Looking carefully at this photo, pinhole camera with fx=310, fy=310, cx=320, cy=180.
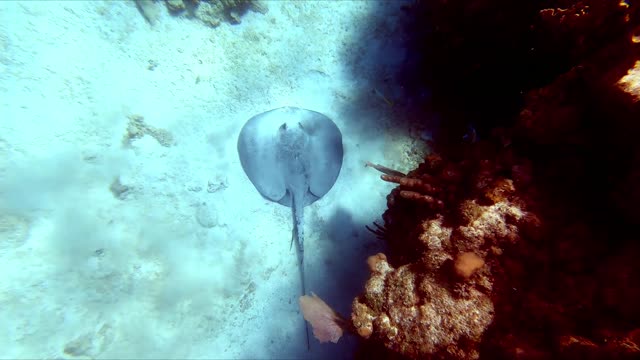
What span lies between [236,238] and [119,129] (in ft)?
8.80

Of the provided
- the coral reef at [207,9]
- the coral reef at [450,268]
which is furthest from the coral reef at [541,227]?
the coral reef at [207,9]

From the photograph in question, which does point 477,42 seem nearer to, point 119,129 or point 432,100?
point 432,100

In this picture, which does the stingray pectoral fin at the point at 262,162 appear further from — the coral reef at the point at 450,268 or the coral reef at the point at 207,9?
the coral reef at the point at 450,268

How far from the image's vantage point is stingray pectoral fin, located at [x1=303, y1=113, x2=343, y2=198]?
5074 millimetres

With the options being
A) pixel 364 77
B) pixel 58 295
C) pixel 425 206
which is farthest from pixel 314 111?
pixel 58 295

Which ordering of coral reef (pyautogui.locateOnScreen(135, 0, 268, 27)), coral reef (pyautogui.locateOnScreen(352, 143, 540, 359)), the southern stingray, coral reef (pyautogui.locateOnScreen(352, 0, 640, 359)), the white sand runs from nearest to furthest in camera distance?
coral reef (pyautogui.locateOnScreen(352, 0, 640, 359)) < coral reef (pyautogui.locateOnScreen(352, 143, 540, 359)) < the white sand < the southern stingray < coral reef (pyautogui.locateOnScreen(135, 0, 268, 27))

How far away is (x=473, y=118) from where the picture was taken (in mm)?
4461

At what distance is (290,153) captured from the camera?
505 centimetres

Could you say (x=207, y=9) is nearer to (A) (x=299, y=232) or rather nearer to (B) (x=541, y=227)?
(A) (x=299, y=232)

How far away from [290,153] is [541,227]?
139 inches

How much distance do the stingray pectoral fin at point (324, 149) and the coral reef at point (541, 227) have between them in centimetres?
190

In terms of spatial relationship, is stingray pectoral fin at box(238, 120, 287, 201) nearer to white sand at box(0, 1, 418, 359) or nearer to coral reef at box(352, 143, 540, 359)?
white sand at box(0, 1, 418, 359)

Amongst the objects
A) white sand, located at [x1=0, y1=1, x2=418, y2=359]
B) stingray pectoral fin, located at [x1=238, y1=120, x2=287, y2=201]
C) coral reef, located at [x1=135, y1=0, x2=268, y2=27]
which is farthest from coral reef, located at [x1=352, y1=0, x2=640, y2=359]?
coral reef, located at [x1=135, y1=0, x2=268, y2=27]

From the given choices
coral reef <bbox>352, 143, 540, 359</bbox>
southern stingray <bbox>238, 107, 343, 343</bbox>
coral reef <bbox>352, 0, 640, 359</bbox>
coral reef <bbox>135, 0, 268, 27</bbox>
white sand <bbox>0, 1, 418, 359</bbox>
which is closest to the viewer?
coral reef <bbox>352, 0, 640, 359</bbox>
